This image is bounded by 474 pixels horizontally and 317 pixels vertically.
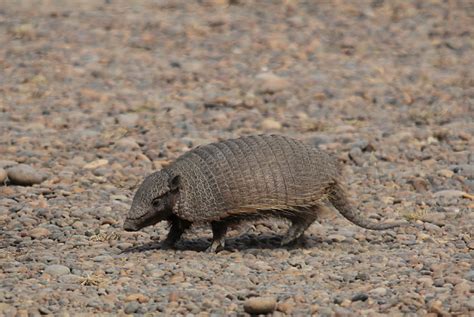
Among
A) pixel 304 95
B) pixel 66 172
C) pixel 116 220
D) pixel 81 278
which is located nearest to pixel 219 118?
pixel 304 95

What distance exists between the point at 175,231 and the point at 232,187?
0.61 metres

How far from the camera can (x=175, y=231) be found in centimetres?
791

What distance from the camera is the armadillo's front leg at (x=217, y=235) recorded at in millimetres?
7816

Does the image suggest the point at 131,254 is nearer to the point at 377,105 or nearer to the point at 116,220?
the point at 116,220

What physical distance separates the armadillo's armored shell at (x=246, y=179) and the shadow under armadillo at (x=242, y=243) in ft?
1.32

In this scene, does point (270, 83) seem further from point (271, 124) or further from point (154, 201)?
point (154, 201)

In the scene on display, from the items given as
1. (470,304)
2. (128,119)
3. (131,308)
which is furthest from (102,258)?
(128,119)

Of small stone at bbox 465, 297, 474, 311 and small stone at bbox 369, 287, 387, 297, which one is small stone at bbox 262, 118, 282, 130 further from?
small stone at bbox 465, 297, 474, 311

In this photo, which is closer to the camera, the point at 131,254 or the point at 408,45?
the point at 131,254

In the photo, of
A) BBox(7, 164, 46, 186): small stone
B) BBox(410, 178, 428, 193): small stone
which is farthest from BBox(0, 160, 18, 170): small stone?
BBox(410, 178, 428, 193): small stone

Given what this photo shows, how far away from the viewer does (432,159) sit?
10.5 m

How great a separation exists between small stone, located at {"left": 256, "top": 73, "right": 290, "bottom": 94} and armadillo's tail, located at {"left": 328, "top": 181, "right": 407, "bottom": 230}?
487cm

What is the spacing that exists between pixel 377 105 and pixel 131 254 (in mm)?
5747

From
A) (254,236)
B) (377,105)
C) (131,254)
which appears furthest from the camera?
(377,105)
